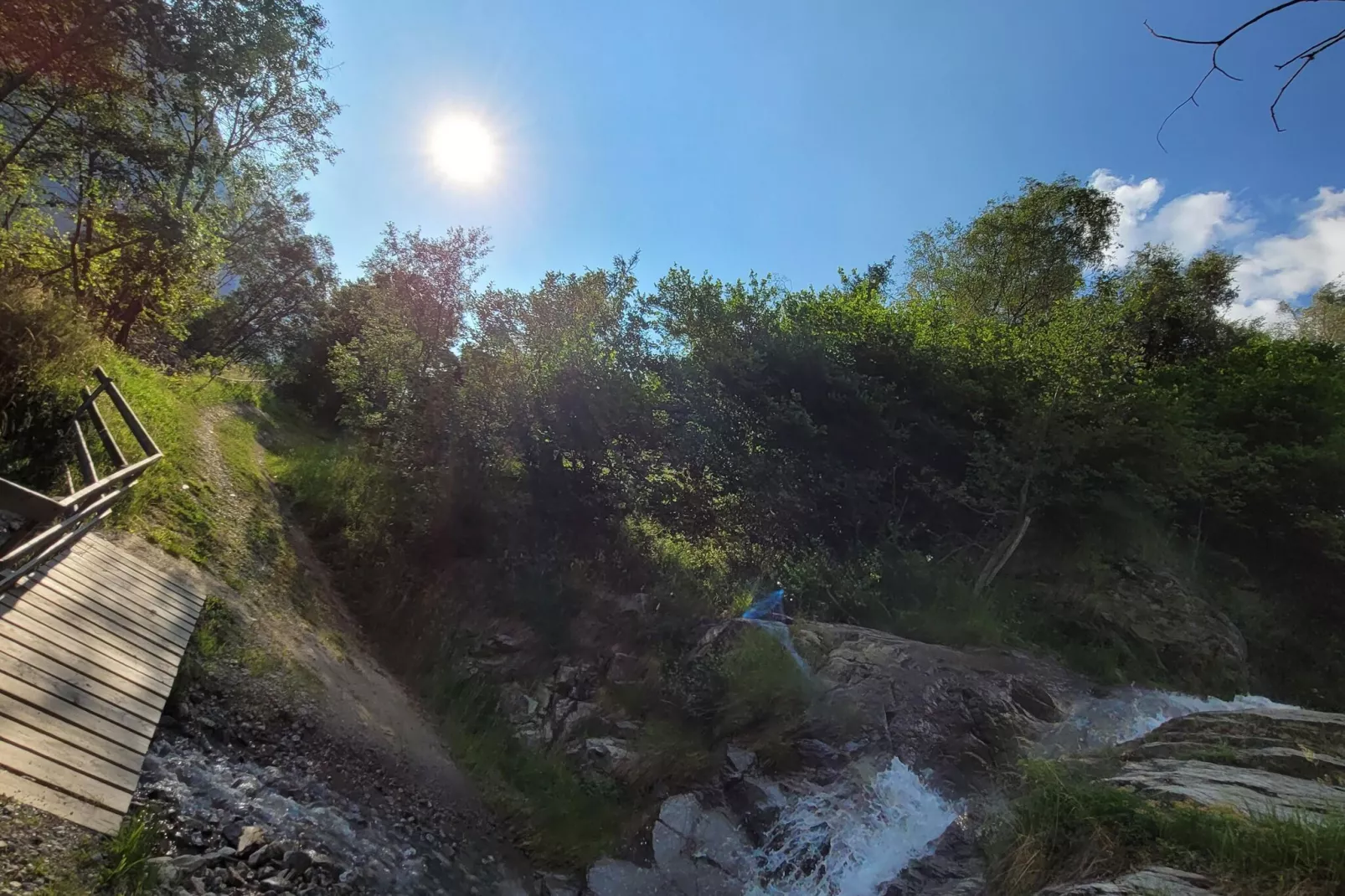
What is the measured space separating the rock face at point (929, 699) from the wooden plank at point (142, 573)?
8.19 meters

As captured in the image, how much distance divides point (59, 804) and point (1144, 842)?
748cm

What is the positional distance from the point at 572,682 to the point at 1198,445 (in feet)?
55.0

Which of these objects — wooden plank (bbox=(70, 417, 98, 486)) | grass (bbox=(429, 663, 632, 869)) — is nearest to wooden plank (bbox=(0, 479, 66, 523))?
wooden plank (bbox=(70, 417, 98, 486))

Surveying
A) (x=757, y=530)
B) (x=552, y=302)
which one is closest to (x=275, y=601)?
(x=552, y=302)

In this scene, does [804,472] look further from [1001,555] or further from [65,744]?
[65,744]

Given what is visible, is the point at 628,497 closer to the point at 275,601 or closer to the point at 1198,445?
the point at 275,601

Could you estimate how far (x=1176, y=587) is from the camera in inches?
559

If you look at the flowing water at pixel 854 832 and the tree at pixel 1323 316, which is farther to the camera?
the tree at pixel 1323 316

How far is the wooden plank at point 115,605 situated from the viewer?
5.58 meters

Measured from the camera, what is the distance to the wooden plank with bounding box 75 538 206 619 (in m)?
6.55

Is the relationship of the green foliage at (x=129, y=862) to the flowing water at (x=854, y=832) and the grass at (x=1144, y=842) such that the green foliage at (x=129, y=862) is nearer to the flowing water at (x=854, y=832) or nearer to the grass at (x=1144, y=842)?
the flowing water at (x=854, y=832)

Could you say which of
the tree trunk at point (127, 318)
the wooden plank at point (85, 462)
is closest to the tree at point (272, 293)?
the tree trunk at point (127, 318)

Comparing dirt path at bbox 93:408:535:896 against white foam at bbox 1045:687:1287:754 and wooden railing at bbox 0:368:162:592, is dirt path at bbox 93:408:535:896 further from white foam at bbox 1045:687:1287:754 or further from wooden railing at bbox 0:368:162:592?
white foam at bbox 1045:687:1287:754

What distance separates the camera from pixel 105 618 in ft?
18.2
